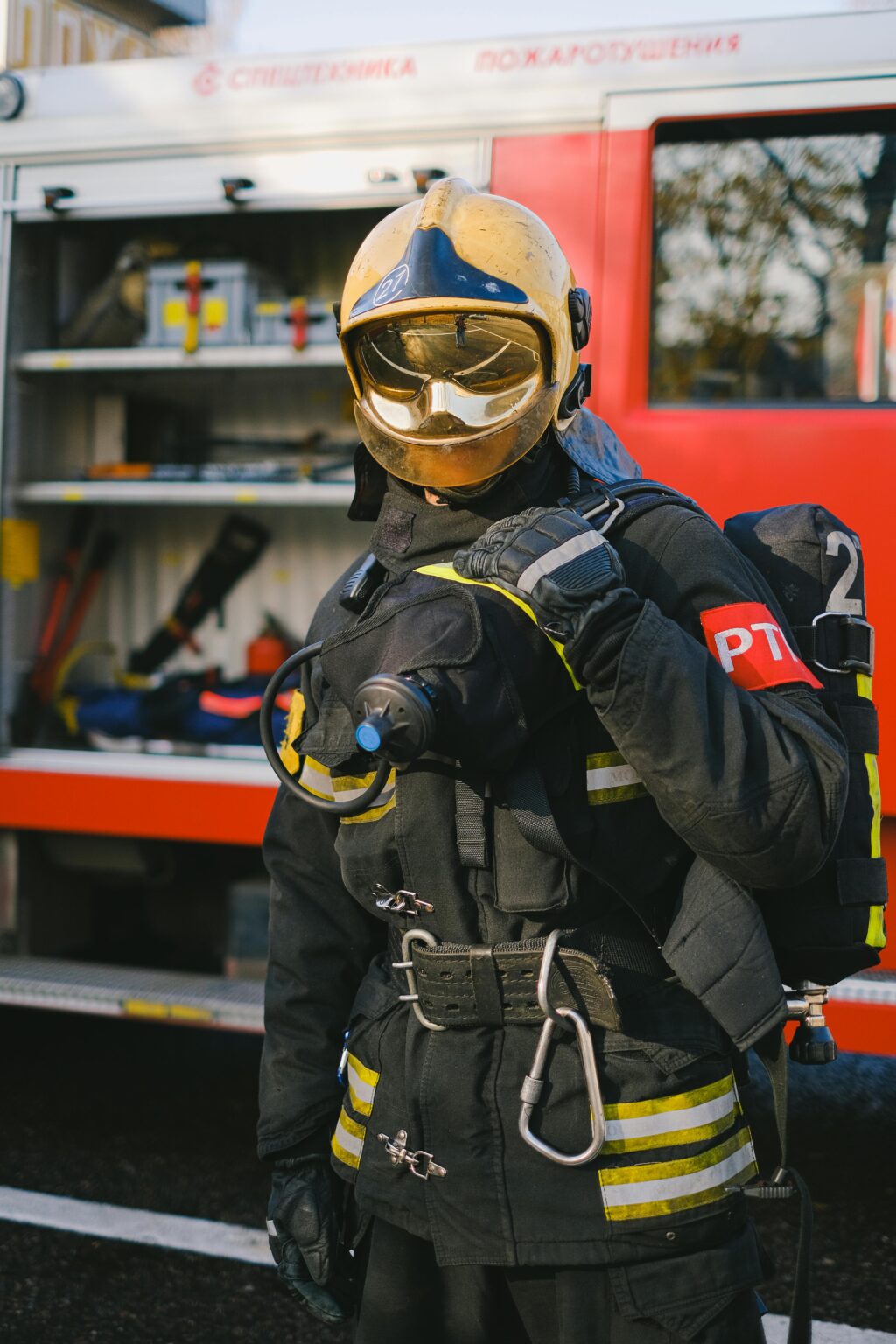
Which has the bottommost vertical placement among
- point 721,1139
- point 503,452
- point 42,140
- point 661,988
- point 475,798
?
point 721,1139

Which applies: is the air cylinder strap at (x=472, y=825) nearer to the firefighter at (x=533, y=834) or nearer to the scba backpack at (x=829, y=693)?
the firefighter at (x=533, y=834)


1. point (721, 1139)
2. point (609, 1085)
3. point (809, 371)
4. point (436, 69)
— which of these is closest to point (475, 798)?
point (609, 1085)

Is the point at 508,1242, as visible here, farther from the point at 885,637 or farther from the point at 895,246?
the point at 895,246

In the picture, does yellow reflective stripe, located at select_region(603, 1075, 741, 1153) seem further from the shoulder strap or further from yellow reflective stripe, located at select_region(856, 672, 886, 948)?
the shoulder strap

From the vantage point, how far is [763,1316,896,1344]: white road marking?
2.62m

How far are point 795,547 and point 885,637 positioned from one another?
163 cm

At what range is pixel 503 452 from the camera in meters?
1.53

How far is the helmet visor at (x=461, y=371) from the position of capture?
1.52 metres

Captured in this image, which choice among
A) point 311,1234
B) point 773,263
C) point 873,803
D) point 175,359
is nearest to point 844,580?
point 873,803

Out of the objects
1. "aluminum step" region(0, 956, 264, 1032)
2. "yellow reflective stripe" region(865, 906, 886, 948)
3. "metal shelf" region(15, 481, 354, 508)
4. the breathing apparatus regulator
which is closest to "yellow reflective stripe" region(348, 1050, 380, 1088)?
the breathing apparatus regulator

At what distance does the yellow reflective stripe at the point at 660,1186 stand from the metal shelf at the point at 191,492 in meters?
2.65

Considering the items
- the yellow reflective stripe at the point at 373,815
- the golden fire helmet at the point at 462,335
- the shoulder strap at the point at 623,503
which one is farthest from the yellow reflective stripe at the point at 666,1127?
A: the golden fire helmet at the point at 462,335

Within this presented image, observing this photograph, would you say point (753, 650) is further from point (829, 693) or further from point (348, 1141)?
point (348, 1141)

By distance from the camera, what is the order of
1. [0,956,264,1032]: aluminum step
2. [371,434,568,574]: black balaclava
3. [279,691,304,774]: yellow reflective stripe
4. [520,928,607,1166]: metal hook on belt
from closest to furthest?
[520,928,607,1166]: metal hook on belt
[371,434,568,574]: black balaclava
[279,691,304,774]: yellow reflective stripe
[0,956,264,1032]: aluminum step
